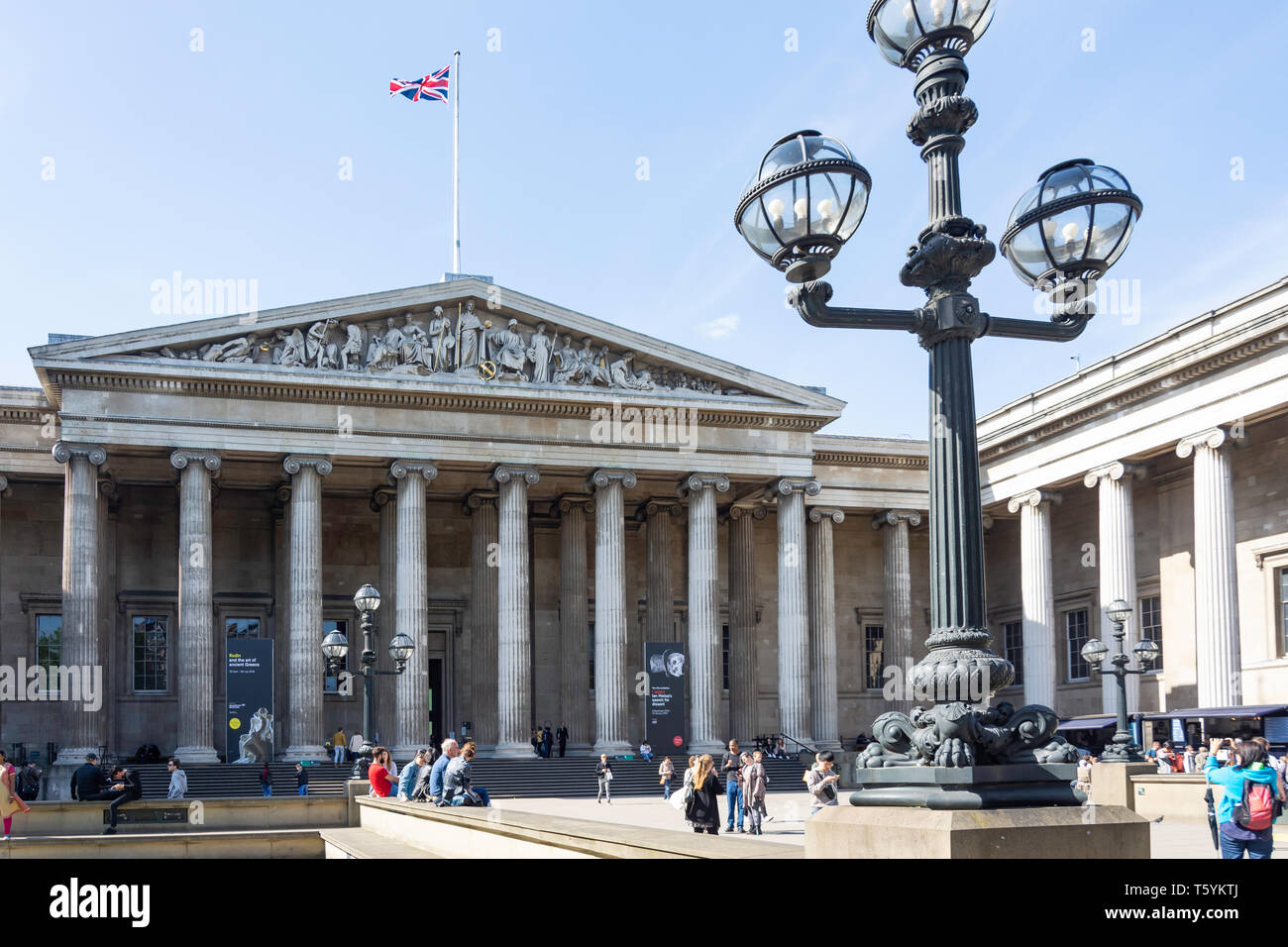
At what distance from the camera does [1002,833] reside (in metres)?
6.02

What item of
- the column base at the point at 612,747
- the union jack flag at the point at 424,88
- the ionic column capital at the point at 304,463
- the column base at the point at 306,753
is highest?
the union jack flag at the point at 424,88

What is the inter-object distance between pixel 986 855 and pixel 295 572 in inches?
1419

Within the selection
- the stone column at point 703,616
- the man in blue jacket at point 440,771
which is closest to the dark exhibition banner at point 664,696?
the stone column at point 703,616

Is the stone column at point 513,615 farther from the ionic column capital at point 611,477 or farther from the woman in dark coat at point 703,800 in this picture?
the woman in dark coat at point 703,800

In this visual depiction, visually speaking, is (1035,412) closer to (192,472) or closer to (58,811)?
(192,472)

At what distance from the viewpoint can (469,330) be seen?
4231 centimetres

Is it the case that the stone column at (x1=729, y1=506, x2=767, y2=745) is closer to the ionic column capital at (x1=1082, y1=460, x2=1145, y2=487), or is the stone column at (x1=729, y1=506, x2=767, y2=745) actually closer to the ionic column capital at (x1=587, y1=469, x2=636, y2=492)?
the ionic column capital at (x1=587, y1=469, x2=636, y2=492)

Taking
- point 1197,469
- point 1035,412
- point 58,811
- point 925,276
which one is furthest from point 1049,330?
point 1035,412

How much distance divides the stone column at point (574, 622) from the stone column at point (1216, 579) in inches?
769

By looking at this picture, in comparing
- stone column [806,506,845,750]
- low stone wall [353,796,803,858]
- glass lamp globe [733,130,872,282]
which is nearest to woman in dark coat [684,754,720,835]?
low stone wall [353,796,803,858]

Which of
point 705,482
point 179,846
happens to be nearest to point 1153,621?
point 705,482

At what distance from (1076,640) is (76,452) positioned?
33126 millimetres

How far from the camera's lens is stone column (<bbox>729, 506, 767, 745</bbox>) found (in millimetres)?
47688

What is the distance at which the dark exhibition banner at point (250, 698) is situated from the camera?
126ft
